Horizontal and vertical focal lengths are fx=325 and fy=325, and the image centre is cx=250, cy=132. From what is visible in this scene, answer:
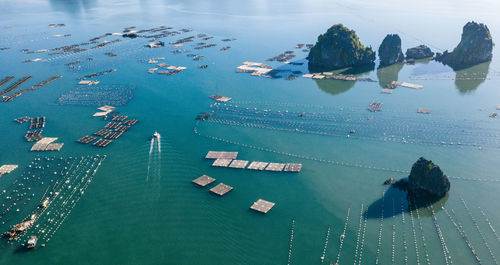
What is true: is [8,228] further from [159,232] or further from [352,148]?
[352,148]

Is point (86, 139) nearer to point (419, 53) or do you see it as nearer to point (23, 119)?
point (23, 119)

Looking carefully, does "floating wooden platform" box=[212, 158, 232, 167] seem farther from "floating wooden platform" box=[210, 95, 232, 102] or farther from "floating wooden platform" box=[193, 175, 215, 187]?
"floating wooden platform" box=[210, 95, 232, 102]

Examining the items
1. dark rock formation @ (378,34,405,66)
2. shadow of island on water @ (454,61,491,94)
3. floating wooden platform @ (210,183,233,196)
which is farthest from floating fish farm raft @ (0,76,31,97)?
shadow of island on water @ (454,61,491,94)

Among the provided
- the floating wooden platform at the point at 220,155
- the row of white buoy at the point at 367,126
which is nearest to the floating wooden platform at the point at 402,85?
the row of white buoy at the point at 367,126

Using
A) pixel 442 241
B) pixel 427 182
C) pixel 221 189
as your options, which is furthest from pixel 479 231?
pixel 221 189

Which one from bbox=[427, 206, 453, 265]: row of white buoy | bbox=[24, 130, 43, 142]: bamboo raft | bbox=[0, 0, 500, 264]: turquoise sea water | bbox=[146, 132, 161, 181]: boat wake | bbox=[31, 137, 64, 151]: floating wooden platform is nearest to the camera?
bbox=[427, 206, 453, 265]: row of white buoy

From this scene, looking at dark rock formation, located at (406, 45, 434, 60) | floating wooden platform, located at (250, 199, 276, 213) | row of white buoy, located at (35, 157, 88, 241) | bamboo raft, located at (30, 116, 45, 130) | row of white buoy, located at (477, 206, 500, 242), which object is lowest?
row of white buoy, located at (35, 157, 88, 241)
